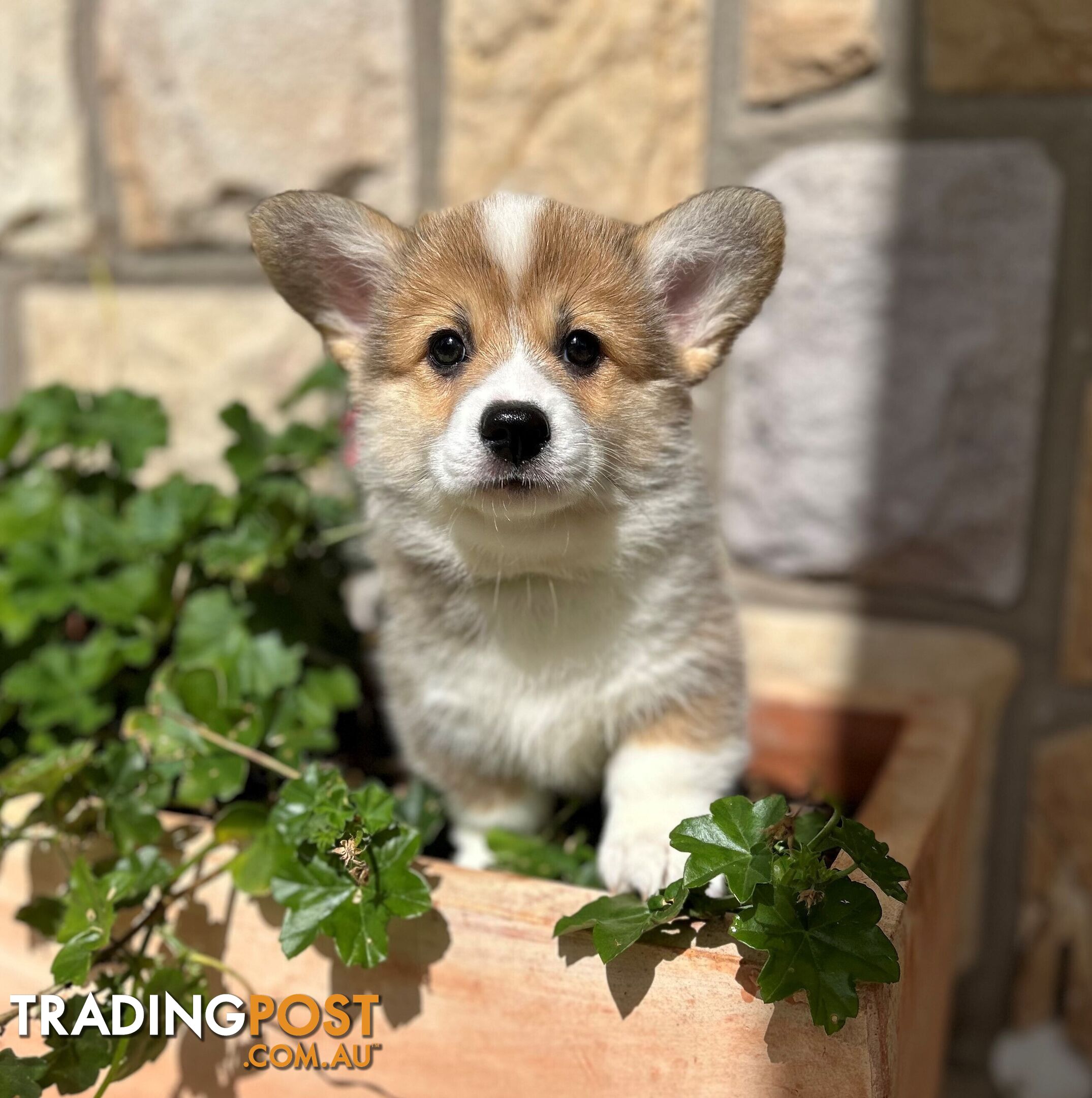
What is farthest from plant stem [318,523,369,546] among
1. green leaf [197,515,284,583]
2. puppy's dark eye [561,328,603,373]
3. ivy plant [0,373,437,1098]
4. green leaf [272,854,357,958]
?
green leaf [272,854,357,958]

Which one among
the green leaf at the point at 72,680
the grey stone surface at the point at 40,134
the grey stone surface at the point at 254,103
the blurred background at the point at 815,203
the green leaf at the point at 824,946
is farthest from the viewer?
the grey stone surface at the point at 40,134

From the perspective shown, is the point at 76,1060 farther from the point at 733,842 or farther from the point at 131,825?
the point at 733,842

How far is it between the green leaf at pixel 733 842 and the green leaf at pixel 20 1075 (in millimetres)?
554

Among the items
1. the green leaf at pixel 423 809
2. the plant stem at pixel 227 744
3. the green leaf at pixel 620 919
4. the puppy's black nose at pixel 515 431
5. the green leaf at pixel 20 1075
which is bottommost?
the green leaf at pixel 20 1075

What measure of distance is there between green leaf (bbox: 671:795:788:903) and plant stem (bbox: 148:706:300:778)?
0.43 metres

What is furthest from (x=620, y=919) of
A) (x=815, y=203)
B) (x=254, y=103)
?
(x=254, y=103)

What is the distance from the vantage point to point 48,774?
1.08m

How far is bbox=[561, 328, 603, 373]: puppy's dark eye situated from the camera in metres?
1.08

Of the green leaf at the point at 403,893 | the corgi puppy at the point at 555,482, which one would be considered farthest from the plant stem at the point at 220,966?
the corgi puppy at the point at 555,482

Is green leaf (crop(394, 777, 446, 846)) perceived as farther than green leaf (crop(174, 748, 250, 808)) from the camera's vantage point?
Yes

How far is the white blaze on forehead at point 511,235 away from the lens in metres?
1.05

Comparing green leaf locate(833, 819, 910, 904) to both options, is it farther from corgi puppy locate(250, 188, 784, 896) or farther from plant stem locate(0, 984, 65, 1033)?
plant stem locate(0, 984, 65, 1033)

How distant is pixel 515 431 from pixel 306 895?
461mm

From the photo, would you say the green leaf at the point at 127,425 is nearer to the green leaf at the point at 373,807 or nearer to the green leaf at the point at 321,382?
the green leaf at the point at 321,382
